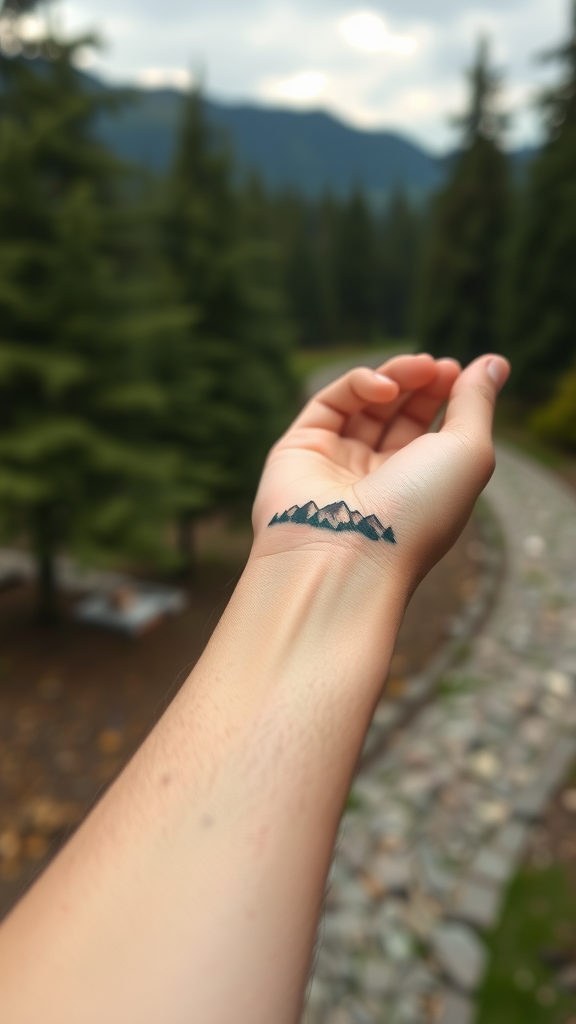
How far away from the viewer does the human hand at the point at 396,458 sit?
1525mm

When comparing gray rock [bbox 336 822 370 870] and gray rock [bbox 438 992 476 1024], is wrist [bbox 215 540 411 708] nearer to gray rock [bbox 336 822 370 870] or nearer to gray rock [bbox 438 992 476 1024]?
gray rock [bbox 438 992 476 1024]

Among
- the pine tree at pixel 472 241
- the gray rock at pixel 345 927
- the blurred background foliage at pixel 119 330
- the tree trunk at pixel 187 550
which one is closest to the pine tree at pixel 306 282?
the pine tree at pixel 472 241

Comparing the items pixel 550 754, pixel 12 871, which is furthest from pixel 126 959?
pixel 550 754

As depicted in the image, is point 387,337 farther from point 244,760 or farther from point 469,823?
point 244,760

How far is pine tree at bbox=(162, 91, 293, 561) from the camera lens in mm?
6805

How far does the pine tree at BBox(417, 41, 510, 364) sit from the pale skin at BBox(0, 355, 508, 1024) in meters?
16.7

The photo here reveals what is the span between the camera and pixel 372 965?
10.0ft

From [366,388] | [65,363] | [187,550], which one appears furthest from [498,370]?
[187,550]

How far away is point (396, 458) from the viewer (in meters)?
1.62

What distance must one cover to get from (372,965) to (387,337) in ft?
114

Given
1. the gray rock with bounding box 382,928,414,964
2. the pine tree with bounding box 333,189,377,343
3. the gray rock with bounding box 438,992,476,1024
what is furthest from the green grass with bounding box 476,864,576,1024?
the pine tree with bounding box 333,189,377,343

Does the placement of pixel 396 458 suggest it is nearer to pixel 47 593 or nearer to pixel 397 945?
pixel 397 945

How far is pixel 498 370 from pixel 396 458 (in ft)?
1.65

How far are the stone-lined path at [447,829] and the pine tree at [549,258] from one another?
34.9ft
